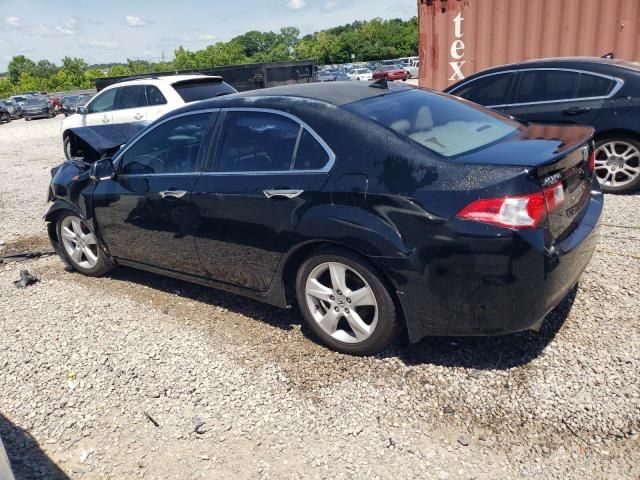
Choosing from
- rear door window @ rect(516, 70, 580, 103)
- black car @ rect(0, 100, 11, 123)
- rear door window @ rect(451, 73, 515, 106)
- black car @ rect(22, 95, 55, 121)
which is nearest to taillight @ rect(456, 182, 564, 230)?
rear door window @ rect(516, 70, 580, 103)

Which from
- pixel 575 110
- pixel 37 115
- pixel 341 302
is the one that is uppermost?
pixel 575 110

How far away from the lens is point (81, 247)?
5.05 metres

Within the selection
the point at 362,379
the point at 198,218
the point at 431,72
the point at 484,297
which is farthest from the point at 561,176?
the point at 431,72

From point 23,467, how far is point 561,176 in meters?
3.17

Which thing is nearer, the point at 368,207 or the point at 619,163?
the point at 368,207

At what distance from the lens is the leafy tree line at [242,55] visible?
66938 mm

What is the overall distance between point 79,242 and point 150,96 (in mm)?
5680

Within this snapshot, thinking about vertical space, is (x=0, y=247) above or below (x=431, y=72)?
below

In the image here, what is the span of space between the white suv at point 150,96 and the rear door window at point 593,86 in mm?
5997

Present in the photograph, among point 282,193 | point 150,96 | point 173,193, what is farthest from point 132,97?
point 282,193

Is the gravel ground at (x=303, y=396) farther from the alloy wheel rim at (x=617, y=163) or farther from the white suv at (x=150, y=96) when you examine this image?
the white suv at (x=150, y=96)

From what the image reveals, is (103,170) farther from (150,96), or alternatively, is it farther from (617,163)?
(150,96)

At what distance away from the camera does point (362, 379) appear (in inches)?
125

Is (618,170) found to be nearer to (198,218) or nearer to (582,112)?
(582,112)
